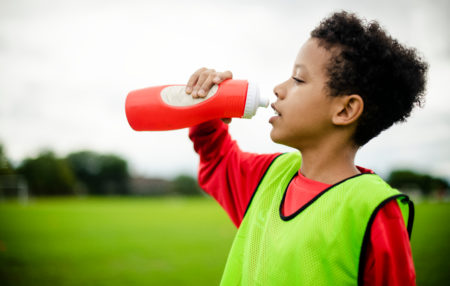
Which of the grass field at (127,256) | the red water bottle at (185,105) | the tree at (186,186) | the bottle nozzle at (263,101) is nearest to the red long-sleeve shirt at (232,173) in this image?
the red water bottle at (185,105)

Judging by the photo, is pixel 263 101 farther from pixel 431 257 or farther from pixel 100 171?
pixel 100 171

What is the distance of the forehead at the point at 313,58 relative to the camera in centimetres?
121

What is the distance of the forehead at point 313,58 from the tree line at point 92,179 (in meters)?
27.2

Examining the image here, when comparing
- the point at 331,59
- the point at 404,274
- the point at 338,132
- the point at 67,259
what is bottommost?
the point at 67,259

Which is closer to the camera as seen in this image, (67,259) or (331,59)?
(331,59)

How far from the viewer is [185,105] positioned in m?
1.33

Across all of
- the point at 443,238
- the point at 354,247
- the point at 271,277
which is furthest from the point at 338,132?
the point at 443,238

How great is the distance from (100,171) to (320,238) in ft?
149

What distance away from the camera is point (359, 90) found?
1.20m

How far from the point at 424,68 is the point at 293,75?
0.51 meters

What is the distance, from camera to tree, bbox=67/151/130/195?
39094mm

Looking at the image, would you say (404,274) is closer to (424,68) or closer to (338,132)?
(338,132)

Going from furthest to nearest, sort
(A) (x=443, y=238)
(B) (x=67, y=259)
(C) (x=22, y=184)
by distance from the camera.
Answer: (C) (x=22, y=184) < (A) (x=443, y=238) < (B) (x=67, y=259)

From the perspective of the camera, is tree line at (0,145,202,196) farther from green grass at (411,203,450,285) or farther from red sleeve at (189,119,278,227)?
red sleeve at (189,119,278,227)
